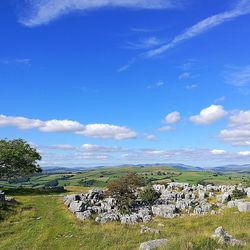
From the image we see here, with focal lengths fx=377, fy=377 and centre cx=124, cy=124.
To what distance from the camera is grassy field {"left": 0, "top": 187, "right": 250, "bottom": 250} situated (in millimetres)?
27844

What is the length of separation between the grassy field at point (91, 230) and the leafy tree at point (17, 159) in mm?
32135

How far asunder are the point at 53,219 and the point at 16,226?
5.49m

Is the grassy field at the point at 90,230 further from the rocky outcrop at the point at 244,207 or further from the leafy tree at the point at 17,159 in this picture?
the leafy tree at the point at 17,159

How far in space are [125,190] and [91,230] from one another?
19466 millimetres

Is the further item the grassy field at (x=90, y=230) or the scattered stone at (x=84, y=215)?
the scattered stone at (x=84, y=215)

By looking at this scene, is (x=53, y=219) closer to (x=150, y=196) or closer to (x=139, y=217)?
(x=139, y=217)

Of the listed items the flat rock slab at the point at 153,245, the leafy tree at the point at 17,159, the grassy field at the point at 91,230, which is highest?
the leafy tree at the point at 17,159

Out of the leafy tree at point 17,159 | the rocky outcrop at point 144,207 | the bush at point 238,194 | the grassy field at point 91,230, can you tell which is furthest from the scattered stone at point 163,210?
the leafy tree at point 17,159

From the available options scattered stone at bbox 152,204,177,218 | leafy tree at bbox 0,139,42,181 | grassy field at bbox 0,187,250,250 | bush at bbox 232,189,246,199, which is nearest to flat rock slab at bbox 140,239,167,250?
grassy field at bbox 0,187,250,250

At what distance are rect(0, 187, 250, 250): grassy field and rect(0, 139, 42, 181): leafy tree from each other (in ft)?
105

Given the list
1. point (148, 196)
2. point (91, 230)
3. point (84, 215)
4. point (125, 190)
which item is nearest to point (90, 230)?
point (91, 230)

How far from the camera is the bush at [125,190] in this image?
59375 mm

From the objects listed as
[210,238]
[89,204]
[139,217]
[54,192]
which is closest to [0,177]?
[54,192]

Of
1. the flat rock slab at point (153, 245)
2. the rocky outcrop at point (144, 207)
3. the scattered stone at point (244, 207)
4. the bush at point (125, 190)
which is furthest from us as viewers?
the bush at point (125, 190)
